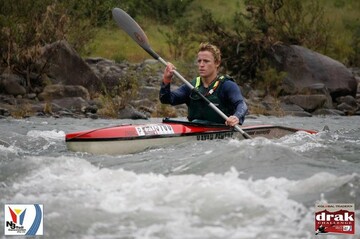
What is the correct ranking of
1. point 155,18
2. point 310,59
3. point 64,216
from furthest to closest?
point 155,18
point 310,59
point 64,216

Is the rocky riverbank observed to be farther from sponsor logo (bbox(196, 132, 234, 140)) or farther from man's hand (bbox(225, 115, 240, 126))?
man's hand (bbox(225, 115, 240, 126))

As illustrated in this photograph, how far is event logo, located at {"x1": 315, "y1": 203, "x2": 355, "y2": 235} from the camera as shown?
3416mm

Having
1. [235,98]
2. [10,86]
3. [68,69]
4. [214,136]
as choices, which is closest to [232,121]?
[214,136]

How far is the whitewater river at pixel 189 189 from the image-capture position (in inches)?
136

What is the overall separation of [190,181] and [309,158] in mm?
1579

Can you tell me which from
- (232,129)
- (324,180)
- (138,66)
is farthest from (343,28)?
(324,180)

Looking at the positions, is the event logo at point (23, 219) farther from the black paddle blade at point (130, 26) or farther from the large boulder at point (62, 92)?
the large boulder at point (62, 92)

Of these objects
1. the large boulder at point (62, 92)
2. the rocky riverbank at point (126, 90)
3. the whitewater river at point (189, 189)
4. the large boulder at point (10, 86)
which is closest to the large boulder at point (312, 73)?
the rocky riverbank at point (126, 90)

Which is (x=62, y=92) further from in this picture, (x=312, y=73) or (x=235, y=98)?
(x=235, y=98)

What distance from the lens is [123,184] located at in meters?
4.27

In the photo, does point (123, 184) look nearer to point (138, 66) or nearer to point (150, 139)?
point (150, 139)

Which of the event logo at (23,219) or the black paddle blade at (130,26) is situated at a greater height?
the black paddle blade at (130,26)

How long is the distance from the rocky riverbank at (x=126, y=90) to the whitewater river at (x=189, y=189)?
6.01 metres

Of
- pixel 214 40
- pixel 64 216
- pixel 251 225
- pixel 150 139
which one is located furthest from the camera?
pixel 214 40
